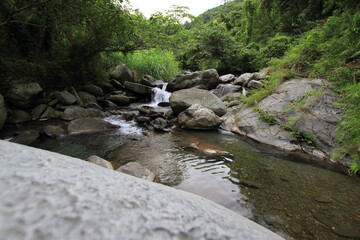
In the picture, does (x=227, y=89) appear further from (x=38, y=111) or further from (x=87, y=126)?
(x=38, y=111)

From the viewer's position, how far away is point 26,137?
378 centimetres

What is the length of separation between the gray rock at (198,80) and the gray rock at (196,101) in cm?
362

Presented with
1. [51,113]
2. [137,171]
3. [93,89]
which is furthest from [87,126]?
[93,89]

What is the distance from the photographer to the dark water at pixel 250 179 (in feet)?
5.48

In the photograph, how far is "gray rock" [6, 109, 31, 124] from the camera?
174 inches

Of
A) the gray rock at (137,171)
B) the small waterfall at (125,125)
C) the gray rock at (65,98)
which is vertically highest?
the gray rock at (65,98)

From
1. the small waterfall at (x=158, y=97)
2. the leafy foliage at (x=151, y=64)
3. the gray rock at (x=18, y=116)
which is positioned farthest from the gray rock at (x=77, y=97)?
the leafy foliage at (x=151, y=64)

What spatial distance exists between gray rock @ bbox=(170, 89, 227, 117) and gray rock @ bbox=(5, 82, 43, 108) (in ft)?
13.5

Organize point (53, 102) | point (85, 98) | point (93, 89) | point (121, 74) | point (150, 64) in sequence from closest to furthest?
point (53, 102), point (85, 98), point (93, 89), point (121, 74), point (150, 64)

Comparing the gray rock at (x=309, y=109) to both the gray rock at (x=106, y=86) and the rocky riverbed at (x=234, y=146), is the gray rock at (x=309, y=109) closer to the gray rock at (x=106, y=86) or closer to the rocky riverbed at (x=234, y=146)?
the rocky riverbed at (x=234, y=146)

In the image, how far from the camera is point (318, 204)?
1893mm

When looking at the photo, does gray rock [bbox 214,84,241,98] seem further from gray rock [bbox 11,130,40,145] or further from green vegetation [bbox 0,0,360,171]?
gray rock [bbox 11,130,40,145]

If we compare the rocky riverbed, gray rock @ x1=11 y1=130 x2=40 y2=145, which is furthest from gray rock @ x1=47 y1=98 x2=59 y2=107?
gray rock @ x1=11 y1=130 x2=40 y2=145

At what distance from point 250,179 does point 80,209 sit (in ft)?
7.95
